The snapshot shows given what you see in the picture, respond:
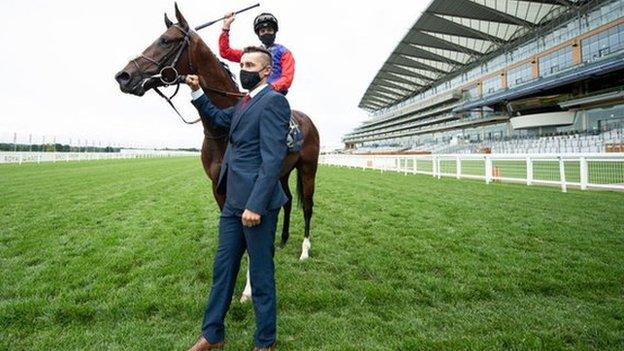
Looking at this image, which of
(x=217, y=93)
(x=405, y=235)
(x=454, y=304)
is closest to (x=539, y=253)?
(x=405, y=235)

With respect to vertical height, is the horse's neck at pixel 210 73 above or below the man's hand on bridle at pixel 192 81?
above

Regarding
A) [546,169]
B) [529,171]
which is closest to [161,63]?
[529,171]

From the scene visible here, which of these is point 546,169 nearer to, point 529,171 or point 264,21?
point 529,171

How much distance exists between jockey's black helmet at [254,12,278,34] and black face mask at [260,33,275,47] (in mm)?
94

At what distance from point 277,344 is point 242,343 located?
24cm

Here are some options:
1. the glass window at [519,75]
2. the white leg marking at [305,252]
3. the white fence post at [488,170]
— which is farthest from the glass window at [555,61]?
the white leg marking at [305,252]

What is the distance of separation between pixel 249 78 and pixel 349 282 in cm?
222

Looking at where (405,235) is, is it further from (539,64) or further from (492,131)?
(492,131)

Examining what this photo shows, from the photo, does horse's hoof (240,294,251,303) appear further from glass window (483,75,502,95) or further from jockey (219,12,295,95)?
glass window (483,75,502,95)

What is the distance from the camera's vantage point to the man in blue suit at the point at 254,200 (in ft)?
7.25

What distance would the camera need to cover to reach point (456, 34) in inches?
2046

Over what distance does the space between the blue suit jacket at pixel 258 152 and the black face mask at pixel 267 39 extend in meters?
1.80

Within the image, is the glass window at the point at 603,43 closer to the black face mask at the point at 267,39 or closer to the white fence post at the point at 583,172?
the white fence post at the point at 583,172

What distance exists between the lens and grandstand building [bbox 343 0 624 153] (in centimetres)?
3403
